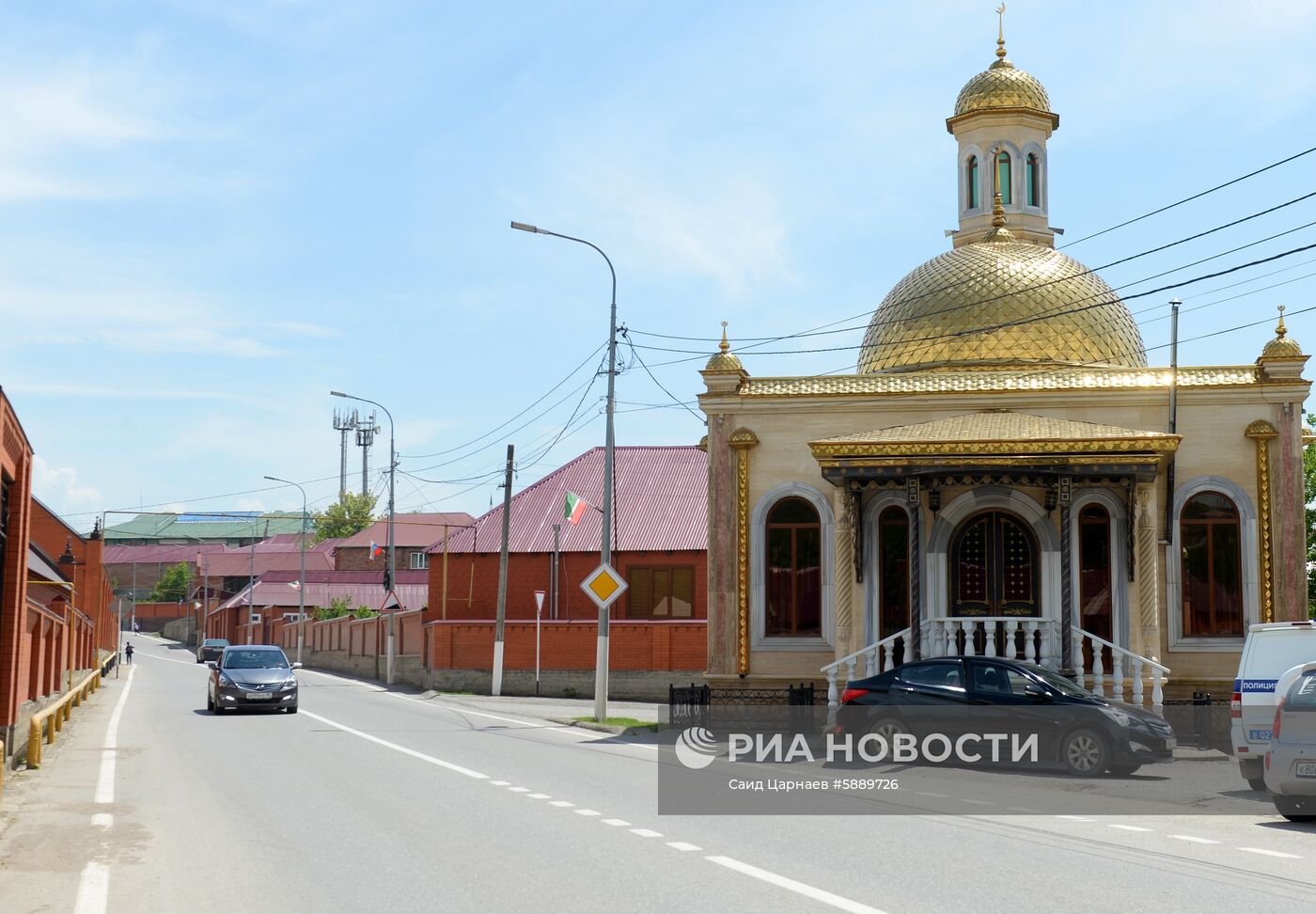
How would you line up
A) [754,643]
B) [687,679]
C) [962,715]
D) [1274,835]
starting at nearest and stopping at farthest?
[1274,835] < [962,715] < [754,643] < [687,679]

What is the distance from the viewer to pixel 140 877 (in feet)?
30.8

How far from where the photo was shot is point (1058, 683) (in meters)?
17.4

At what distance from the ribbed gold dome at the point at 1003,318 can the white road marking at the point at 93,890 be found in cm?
2010

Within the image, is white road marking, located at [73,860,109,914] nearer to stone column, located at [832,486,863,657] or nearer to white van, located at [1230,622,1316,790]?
white van, located at [1230,622,1316,790]

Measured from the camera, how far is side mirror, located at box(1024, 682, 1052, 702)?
17141mm

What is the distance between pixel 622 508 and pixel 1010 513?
26.2 m

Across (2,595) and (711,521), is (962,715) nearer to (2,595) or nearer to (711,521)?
(711,521)

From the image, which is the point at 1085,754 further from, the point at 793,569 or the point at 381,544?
the point at 381,544

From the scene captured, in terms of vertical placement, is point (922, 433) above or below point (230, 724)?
above

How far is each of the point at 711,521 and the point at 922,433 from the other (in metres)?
4.41

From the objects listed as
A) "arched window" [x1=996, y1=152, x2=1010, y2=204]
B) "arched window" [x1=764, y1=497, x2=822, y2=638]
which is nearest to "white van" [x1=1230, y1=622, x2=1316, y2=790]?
"arched window" [x1=764, y1=497, x2=822, y2=638]

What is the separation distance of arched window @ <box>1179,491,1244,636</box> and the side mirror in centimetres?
760

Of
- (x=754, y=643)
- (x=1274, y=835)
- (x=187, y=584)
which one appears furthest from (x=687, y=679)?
(x=187, y=584)

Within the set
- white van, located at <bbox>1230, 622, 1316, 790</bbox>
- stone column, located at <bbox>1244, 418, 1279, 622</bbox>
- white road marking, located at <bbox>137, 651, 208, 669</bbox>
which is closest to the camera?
white van, located at <bbox>1230, 622, 1316, 790</bbox>
